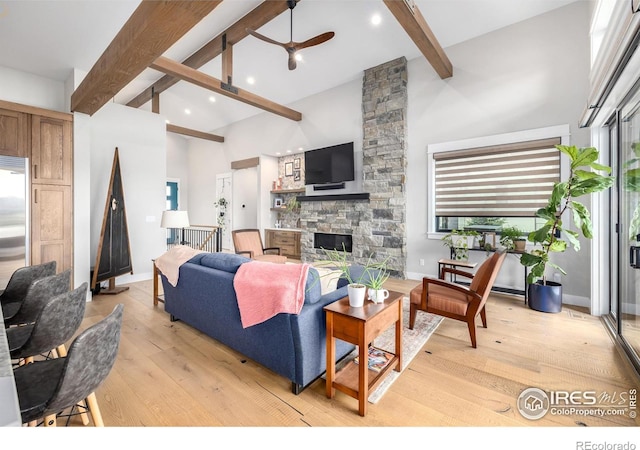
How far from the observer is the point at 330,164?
5934 millimetres

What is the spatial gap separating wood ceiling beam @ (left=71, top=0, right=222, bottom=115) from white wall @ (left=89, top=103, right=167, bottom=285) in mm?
1378

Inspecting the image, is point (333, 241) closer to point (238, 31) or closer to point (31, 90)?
point (238, 31)

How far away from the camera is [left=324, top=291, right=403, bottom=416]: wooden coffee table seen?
173cm

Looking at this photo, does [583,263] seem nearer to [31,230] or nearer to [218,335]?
[218,335]

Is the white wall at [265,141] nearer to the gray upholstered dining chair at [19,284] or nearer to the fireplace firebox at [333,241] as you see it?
the fireplace firebox at [333,241]

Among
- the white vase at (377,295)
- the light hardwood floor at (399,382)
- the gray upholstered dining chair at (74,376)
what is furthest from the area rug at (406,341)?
the gray upholstered dining chair at (74,376)

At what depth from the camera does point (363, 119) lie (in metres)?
5.47

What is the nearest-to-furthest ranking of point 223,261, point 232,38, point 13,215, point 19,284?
1. point 19,284
2. point 223,261
3. point 13,215
4. point 232,38

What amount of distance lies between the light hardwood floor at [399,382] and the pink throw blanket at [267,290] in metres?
0.53

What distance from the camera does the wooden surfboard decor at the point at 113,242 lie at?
4.18 m

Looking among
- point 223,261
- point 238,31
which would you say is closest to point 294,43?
point 238,31

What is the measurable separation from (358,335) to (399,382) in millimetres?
695

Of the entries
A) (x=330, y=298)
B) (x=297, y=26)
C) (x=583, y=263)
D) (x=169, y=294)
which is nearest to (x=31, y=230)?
(x=169, y=294)

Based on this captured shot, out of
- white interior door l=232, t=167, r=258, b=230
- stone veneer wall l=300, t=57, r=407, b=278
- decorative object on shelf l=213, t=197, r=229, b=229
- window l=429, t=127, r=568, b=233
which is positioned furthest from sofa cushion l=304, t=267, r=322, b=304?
decorative object on shelf l=213, t=197, r=229, b=229
